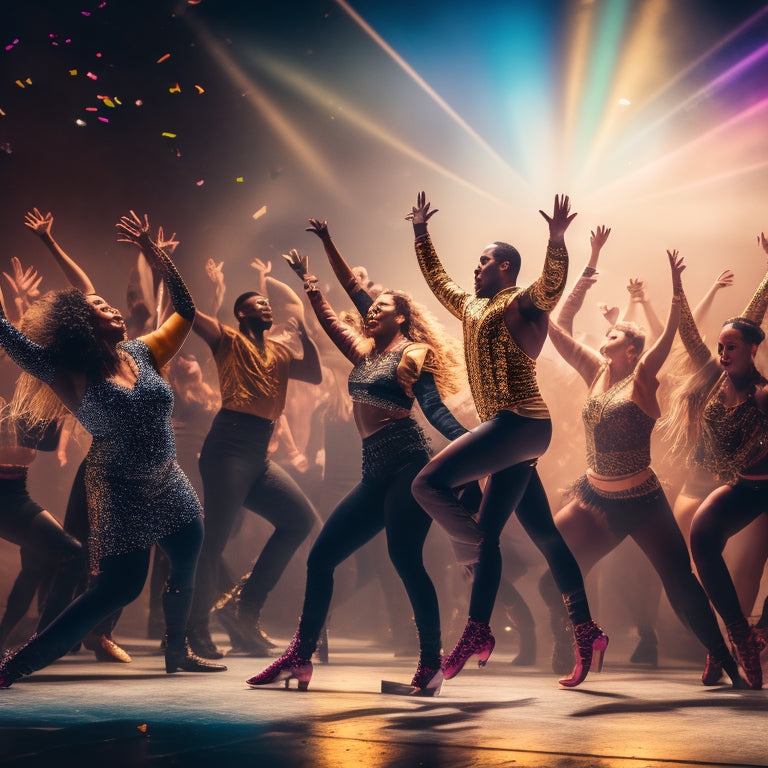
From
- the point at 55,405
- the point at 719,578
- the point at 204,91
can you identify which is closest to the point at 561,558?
the point at 719,578

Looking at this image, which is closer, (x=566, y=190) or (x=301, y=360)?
(x=301, y=360)

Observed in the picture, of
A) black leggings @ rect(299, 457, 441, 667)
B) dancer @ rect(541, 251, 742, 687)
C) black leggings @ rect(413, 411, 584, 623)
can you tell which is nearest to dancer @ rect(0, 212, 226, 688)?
black leggings @ rect(299, 457, 441, 667)

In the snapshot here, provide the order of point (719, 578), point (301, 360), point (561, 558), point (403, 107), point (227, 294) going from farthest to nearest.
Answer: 1. point (227, 294)
2. point (403, 107)
3. point (301, 360)
4. point (719, 578)
5. point (561, 558)

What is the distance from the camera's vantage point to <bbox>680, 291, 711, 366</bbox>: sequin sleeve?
14.4 feet

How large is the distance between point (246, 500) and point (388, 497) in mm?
1406

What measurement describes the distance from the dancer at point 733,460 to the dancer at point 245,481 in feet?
6.62

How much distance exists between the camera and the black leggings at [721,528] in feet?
13.2

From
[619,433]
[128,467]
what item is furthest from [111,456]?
[619,433]

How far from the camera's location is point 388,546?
11.6 ft

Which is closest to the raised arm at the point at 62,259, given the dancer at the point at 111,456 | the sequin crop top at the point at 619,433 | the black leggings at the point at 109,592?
the dancer at the point at 111,456

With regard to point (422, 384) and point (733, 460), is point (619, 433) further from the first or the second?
point (422, 384)

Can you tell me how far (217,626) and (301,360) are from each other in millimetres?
2420

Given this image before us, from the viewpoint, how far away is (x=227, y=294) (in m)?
6.80

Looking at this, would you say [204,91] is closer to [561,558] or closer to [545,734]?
[561,558]
